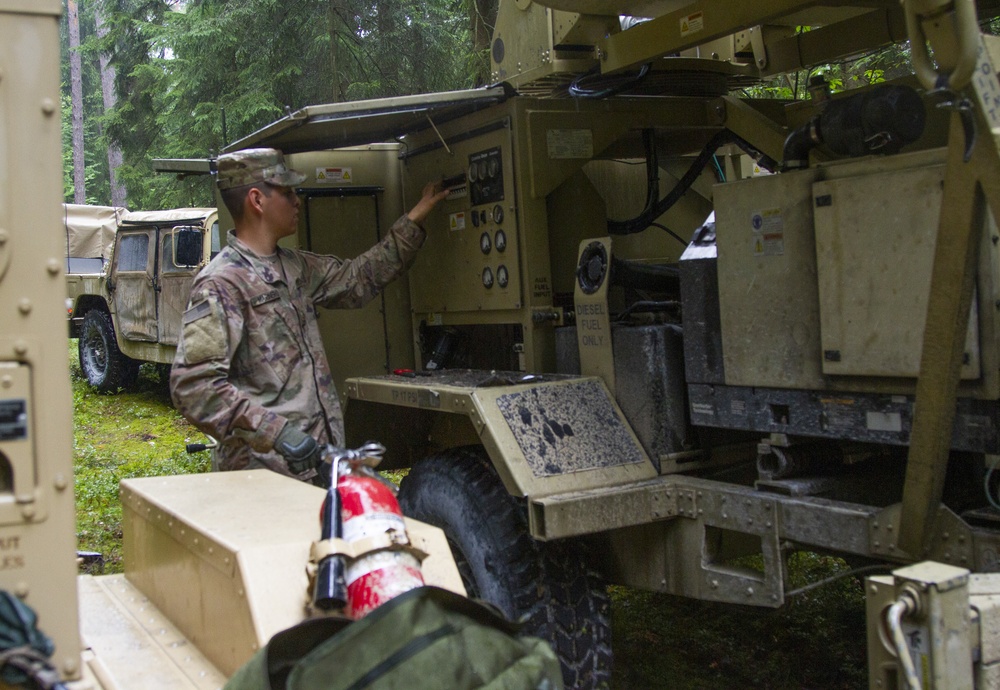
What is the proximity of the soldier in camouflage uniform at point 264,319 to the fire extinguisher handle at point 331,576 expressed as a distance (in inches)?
68.8

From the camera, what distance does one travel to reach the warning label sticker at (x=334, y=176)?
543 centimetres

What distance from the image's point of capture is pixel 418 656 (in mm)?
1855

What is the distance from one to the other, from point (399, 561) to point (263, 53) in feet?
35.3

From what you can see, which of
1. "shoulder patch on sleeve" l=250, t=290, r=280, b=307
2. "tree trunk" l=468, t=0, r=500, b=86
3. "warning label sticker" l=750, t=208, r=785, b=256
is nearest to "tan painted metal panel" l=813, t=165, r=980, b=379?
"warning label sticker" l=750, t=208, r=785, b=256

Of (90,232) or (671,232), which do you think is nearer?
(671,232)

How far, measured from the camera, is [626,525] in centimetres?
374

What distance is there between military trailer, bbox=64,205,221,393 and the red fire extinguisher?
1031 cm

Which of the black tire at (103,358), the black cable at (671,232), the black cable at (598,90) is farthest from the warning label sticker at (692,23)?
the black tire at (103,358)

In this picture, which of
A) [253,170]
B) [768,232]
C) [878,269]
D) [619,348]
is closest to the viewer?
[878,269]

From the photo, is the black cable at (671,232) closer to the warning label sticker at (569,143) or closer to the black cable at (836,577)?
the warning label sticker at (569,143)

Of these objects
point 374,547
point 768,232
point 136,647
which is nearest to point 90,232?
point 136,647

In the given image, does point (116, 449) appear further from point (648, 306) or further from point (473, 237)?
point (648, 306)

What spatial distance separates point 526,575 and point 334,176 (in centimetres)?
242

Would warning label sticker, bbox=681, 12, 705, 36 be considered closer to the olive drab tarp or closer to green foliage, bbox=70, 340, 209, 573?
green foliage, bbox=70, 340, 209, 573
